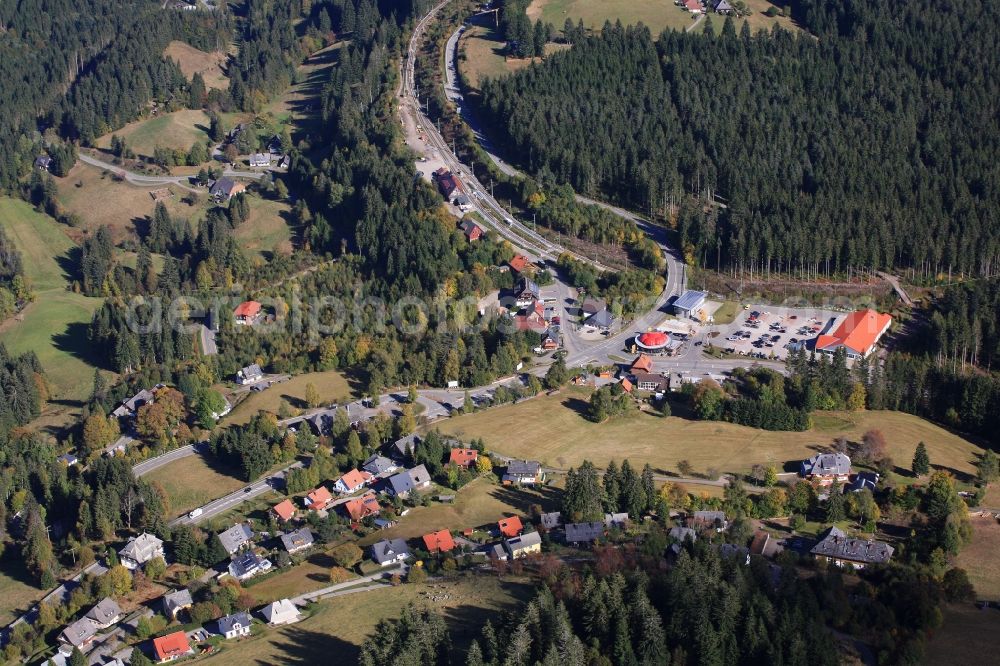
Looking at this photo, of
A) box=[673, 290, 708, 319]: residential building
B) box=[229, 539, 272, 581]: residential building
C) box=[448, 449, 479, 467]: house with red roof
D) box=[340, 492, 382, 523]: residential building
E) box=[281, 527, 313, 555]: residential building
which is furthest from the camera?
box=[673, 290, 708, 319]: residential building

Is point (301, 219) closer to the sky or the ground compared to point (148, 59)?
closer to the ground

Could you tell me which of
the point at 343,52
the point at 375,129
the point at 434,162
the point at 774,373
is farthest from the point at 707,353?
the point at 343,52

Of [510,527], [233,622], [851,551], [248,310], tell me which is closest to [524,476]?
[510,527]

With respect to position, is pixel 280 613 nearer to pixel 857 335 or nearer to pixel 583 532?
pixel 583 532

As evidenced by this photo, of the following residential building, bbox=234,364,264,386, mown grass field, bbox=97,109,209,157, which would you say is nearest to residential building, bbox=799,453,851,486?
residential building, bbox=234,364,264,386

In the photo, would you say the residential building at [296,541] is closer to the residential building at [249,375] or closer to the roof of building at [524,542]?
the roof of building at [524,542]

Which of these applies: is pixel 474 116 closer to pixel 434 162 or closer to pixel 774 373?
pixel 434 162

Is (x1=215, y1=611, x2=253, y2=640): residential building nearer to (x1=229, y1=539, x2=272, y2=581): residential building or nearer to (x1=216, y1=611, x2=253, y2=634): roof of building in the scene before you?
(x1=216, y1=611, x2=253, y2=634): roof of building
